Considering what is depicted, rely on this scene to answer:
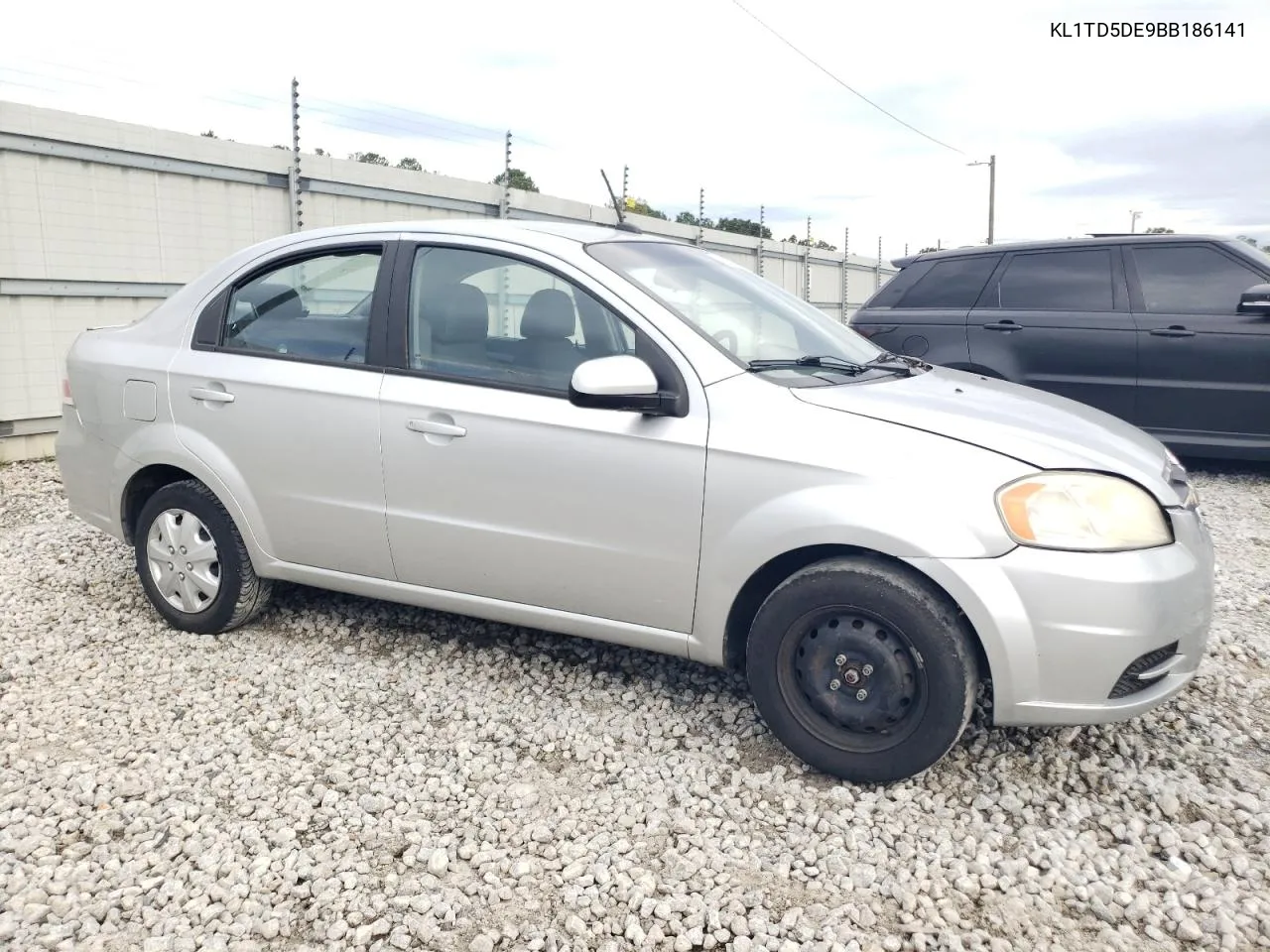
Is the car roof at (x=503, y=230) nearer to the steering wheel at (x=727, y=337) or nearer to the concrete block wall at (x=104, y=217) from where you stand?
the steering wheel at (x=727, y=337)

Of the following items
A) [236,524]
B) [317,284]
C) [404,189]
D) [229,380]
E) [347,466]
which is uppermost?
[404,189]

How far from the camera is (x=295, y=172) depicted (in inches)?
336

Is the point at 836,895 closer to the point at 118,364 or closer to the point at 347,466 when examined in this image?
the point at 347,466

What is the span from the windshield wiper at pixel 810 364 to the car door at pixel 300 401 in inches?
55.0

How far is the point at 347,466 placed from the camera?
3566 mm

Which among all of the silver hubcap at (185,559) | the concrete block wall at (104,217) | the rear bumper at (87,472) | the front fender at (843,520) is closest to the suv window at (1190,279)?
the front fender at (843,520)

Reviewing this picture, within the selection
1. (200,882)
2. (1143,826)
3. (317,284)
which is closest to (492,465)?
(317,284)

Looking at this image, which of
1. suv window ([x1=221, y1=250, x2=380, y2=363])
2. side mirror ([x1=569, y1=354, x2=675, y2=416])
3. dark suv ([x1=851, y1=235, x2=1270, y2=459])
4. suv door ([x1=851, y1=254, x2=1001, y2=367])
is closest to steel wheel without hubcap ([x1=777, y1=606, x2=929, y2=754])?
side mirror ([x1=569, y1=354, x2=675, y2=416])

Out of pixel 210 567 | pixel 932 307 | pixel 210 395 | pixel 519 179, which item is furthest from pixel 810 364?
pixel 519 179

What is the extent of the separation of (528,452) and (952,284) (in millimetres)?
5269

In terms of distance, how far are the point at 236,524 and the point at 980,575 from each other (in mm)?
2840

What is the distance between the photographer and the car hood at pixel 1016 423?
276 cm

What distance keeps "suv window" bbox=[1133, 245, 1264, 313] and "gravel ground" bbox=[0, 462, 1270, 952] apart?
3.58 meters

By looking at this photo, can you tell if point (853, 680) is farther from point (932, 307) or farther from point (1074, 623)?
→ point (932, 307)
